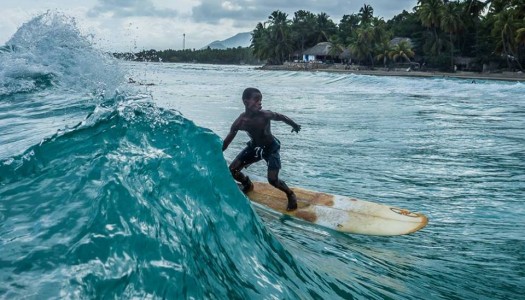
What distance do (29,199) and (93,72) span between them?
4119 millimetres

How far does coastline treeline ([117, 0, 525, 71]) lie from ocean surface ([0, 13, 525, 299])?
40108mm

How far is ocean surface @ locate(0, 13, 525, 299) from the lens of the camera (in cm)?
278

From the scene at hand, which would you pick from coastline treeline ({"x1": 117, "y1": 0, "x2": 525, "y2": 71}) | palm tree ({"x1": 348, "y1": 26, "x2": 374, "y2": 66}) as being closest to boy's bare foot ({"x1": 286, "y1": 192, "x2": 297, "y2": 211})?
coastline treeline ({"x1": 117, "y1": 0, "x2": 525, "y2": 71})

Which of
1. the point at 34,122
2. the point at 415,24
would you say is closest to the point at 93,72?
the point at 34,122

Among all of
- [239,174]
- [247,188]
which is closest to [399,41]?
[247,188]

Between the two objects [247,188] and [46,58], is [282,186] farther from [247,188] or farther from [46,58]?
[46,58]

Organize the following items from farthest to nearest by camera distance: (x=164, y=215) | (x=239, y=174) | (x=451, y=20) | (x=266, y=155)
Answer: (x=451, y=20), (x=239, y=174), (x=266, y=155), (x=164, y=215)

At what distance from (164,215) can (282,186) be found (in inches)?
134

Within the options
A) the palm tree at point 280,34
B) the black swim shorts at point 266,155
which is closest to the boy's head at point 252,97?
the black swim shorts at point 266,155

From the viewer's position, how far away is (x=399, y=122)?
20.4 m

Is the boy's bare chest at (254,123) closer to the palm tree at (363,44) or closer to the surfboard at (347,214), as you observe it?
the surfboard at (347,214)

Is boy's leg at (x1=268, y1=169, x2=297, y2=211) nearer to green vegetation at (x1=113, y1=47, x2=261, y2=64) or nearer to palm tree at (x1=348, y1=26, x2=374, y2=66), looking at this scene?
palm tree at (x1=348, y1=26, x2=374, y2=66)

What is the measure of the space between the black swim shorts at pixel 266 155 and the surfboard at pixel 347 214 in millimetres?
593

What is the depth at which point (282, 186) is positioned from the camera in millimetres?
6617
